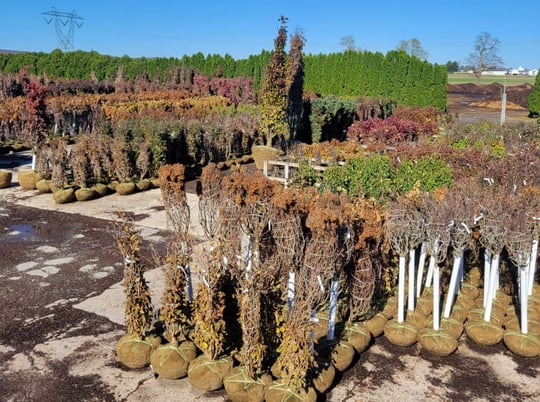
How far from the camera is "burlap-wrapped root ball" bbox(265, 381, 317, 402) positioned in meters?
4.46

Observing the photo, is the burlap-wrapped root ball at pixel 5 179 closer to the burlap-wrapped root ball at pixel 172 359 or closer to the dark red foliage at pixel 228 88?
the burlap-wrapped root ball at pixel 172 359

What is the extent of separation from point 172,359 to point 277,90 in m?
12.1

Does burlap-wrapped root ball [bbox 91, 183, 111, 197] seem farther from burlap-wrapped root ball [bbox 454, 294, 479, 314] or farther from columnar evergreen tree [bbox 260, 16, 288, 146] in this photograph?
burlap-wrapped root ball [bbox 454, 294, 479, 314]

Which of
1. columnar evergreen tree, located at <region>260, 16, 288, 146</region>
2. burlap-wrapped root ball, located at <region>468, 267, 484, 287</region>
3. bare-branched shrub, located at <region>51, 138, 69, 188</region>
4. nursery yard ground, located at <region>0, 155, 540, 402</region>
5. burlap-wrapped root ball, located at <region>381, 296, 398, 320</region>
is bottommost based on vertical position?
nursery yard ground, located at <region>0, 155, 540, 402</region>

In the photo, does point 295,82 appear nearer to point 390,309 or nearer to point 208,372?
point 390,309

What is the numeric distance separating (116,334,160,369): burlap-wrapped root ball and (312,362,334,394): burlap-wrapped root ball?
5.56 feet

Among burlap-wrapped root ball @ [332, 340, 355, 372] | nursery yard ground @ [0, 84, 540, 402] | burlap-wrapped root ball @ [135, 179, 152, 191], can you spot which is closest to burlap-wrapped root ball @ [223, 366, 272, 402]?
nursery yard ground @ [0, 84, 540, 402]

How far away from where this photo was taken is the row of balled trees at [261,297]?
4648mm

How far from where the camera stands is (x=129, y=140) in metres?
13.7

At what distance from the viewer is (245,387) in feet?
15.2

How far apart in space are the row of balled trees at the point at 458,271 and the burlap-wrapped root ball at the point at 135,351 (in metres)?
2.62

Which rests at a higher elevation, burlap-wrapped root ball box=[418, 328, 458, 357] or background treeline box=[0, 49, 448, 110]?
background treeline box=[0, 49, 448, 110]

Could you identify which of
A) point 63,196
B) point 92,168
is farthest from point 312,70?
point 63,196

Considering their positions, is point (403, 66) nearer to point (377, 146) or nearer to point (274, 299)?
point (377, 146)
